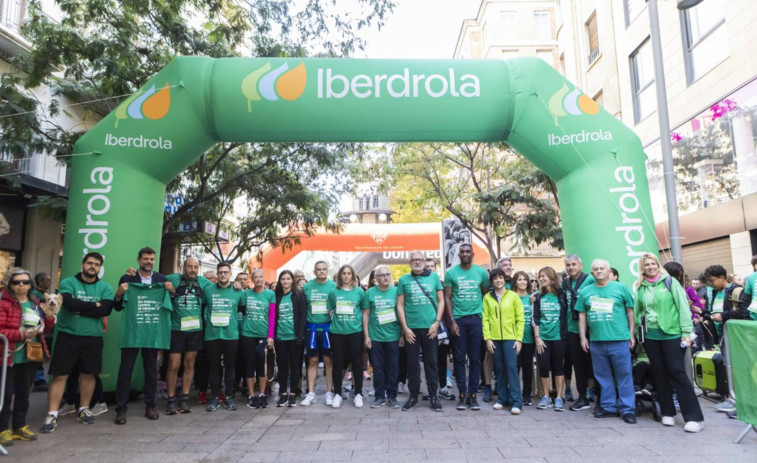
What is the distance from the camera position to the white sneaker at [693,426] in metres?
5.21

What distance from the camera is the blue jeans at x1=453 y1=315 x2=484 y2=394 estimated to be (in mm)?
6520

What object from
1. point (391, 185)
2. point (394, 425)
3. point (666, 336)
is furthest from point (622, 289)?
point (391, 185)

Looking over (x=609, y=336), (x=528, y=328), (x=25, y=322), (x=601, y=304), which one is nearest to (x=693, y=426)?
(x=609, y=336)

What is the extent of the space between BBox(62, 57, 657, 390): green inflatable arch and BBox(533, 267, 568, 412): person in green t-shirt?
27.7 inches

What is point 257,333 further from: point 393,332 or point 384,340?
point 393,332

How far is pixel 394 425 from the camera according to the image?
562cm

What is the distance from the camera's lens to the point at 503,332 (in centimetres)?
641

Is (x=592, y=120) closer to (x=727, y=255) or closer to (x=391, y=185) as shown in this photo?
(x=727, y=255)

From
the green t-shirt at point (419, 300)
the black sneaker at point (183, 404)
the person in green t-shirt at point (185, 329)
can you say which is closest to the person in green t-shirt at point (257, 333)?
the person in green t-shirt at point (185, 329)

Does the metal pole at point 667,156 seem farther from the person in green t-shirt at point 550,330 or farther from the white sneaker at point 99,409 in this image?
the white sneaker at point 99,409

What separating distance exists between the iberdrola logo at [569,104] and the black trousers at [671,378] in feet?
10.2

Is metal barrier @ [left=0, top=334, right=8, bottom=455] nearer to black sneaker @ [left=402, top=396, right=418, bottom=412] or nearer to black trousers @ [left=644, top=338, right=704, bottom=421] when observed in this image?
black sneaker @ [left=402, top=396, right=418, bottom=412]

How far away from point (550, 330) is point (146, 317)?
4.82 metres

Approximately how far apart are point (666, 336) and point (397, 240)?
12.8 meters
